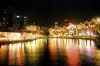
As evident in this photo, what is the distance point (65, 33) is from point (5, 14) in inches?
1882

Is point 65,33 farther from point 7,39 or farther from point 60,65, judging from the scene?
point 60,65

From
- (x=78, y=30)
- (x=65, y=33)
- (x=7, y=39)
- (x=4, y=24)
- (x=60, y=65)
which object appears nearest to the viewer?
(x=60, y=65)

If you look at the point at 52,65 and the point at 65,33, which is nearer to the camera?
the point at 52,65

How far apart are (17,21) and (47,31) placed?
150 feet

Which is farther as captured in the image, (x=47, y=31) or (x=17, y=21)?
(x=47, y=31)

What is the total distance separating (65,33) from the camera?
152m

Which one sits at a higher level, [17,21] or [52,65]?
[17,21]

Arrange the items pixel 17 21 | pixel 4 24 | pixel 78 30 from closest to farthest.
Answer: pixel 4 24, pixel 17 21, pixel 78 30

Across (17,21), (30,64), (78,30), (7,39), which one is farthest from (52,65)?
(78,30)

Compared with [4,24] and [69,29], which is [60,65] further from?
[69,29]

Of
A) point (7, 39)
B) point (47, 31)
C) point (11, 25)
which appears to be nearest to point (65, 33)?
point (47, 31)

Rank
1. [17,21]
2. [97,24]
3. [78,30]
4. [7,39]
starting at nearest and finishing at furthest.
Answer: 1. [7,39]
2. [97,24]
3. [17,21]
4. [78,30]

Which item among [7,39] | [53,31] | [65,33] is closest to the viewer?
[7,39]

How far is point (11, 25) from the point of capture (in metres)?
119
